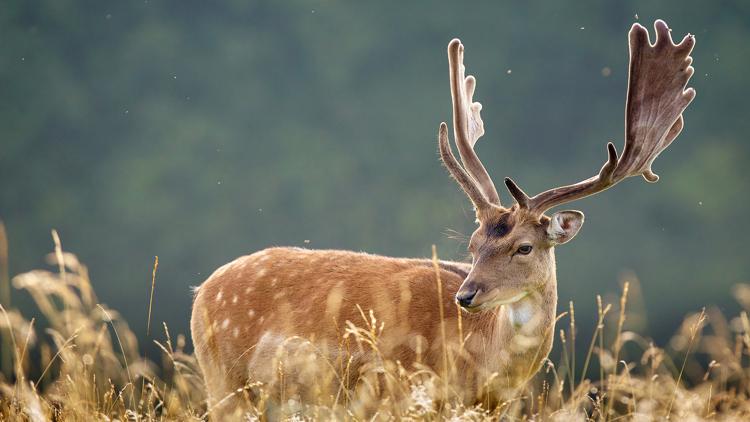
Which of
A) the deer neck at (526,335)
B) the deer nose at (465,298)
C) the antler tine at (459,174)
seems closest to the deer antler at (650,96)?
the antler tine at (459,174)

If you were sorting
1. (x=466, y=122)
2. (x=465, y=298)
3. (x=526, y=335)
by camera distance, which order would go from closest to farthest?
(x=465, y=298) < (x=526, y=335) < (x=466, y=122)

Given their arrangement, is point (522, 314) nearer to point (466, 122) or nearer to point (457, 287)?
point (457, 287)

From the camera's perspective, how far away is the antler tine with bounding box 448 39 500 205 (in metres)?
5.00

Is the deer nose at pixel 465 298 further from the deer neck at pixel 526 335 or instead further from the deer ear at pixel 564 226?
the deer ear at pixel 564 226

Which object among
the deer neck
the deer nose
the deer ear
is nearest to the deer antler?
the deer ear

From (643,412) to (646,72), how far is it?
2081mm

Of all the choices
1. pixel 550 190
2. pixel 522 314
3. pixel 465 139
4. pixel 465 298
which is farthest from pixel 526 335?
pixel 465 139

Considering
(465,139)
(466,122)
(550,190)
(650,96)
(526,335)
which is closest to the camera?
(526,335)

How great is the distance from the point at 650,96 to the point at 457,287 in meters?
1.54

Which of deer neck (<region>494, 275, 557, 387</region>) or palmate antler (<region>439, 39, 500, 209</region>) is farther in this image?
palmate antler (<region>439, 39, 500, 209</region>)

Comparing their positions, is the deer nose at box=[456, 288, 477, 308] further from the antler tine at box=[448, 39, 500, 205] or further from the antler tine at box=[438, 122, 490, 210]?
the antler tine at box=[448, 39, 500, 205]

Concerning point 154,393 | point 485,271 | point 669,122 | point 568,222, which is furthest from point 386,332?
point 669,122

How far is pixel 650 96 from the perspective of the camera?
469 cm

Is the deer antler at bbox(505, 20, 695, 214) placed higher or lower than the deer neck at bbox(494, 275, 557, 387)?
higher
